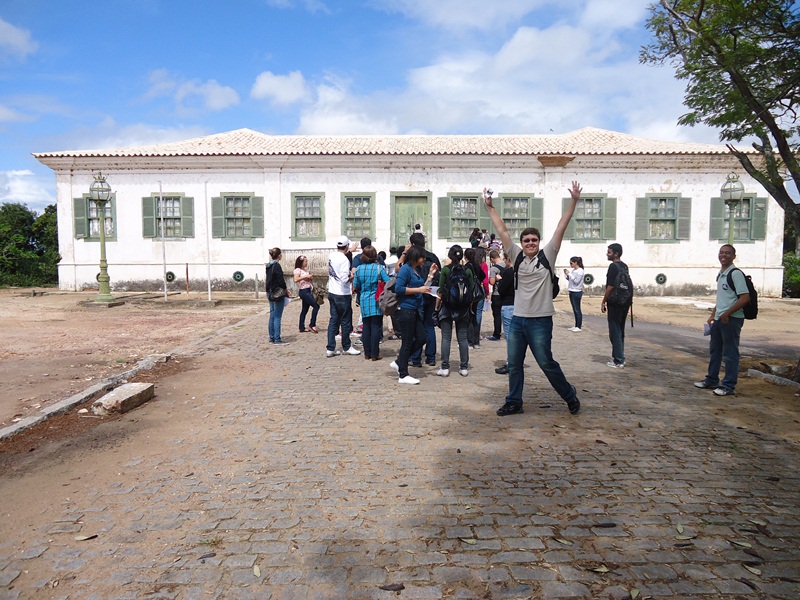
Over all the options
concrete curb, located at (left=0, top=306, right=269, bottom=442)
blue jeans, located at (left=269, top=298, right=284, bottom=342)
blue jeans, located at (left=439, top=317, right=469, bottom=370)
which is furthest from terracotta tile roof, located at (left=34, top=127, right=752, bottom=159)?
blue jeans, located at (left=439, top=317, right=469, bottom=370)

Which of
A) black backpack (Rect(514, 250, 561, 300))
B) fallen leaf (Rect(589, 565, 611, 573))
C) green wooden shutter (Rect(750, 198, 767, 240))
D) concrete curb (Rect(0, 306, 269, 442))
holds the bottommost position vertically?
fallen leaf (Rect(589, 565, 611, 573))

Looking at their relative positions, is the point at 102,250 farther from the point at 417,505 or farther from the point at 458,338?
the point at 417,505

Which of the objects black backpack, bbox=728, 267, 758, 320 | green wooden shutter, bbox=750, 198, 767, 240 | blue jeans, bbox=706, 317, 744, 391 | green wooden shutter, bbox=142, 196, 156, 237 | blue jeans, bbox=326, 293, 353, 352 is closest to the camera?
black backpack, bbox=728, 267, 758, 320

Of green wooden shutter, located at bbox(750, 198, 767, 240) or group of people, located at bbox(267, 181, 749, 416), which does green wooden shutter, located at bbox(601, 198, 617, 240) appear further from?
group of people, located at bbox(267, 181, 749, 416)

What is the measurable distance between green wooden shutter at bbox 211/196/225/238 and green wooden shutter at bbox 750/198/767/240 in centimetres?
1859

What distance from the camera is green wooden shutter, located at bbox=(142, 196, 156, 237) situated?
19750mm

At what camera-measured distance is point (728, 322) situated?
20.3 ft

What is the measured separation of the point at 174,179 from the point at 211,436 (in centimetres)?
1717

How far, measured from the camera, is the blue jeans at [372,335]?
26.5 ft

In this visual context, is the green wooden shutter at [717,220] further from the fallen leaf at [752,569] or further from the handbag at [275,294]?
the fallen leaf at [752,569]

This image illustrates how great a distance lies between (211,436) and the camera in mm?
4848

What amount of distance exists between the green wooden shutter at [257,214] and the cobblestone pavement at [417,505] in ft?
47.1

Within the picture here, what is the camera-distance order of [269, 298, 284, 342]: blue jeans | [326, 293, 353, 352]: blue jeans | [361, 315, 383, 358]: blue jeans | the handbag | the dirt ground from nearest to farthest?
the dirt ground
[361, 315, 383, 358]: blue jeans
[326, 293, 353, 352]: blue jeans
the handbag
[269, 298, 284, 342]: blue jeans

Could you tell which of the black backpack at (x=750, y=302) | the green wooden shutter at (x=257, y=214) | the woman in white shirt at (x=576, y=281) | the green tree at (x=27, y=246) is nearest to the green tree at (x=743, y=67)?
the black backpack at (x=750, y=302)
